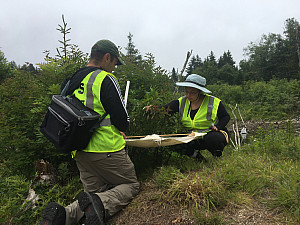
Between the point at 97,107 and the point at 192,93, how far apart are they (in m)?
1.78

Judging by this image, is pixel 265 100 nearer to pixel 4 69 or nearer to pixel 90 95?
pixel 4 69

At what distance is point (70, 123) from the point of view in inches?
91.0

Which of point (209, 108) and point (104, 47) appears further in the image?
point (209, 108)

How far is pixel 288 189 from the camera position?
8.16ft

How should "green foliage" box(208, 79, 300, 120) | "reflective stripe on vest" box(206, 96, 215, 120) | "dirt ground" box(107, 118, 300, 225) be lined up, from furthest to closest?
"green foliage" box(208, 79, 300, 120), "reflective stripe on vest" box(206, 96, 215, 120), "dirt ground" box(107, 118, 300, 225)

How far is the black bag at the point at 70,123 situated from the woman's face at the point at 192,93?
1.73 meters

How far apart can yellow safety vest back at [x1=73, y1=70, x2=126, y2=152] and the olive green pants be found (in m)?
0.09

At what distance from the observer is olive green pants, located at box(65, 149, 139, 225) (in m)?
2.57

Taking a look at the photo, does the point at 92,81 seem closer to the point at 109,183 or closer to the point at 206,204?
the point at 109,183

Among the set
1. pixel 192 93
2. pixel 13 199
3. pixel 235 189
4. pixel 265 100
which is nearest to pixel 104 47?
pixel 192 93

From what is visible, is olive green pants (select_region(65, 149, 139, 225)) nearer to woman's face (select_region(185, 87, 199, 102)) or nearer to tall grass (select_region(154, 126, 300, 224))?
tall grass (select_region(154, 126, 300, 224))

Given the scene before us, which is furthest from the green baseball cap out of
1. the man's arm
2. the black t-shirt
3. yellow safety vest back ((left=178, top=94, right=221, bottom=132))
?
yellow safety vest back ((left=178, top=94, right=221, bottom=132))

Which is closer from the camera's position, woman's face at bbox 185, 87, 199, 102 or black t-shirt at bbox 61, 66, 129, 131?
black t-shirt at bbox 61, 66, 129, 131

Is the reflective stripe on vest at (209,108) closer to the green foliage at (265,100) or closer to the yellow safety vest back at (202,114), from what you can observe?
the yellow safety vest back at (202,114)
